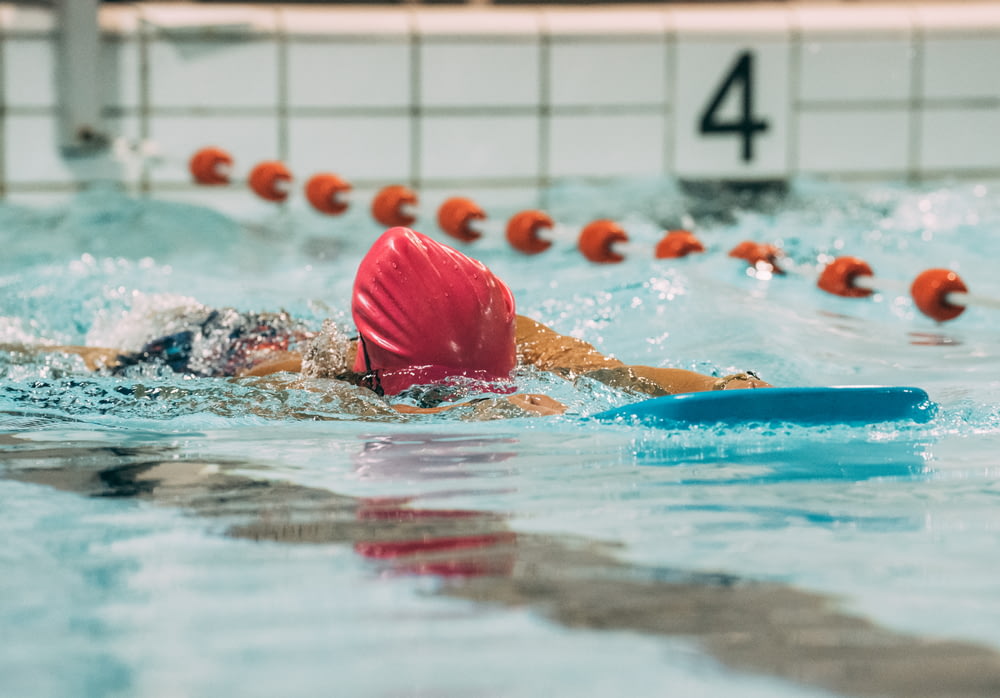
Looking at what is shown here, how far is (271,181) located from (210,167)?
0.32m

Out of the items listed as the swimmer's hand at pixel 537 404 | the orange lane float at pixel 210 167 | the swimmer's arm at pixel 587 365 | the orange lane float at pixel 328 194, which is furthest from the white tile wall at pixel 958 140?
the swimmer's hand at pixel 537 404

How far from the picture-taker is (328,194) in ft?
19.1

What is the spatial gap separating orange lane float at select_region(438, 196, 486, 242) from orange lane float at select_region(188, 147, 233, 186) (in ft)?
3.67

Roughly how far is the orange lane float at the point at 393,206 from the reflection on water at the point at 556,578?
3.81 meters

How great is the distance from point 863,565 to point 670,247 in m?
3.73

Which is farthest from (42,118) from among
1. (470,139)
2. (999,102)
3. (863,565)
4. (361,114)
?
(863,565)

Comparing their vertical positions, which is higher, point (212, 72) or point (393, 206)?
point (212, 72)

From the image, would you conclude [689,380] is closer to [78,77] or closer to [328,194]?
[328,194]

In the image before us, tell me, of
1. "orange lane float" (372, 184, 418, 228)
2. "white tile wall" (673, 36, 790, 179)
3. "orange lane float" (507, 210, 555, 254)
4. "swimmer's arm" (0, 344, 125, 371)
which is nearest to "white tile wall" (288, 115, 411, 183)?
"orange lane float" (372, 184, 418, 228)

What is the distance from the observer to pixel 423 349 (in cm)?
275

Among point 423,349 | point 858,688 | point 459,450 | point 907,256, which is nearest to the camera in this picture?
point 858,688

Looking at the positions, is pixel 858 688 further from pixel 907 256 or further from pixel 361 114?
pixel 361 114

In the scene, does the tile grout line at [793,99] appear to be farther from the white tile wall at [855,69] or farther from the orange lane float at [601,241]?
the orange lane float at [601,241]

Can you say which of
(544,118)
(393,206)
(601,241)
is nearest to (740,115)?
(544,118)
